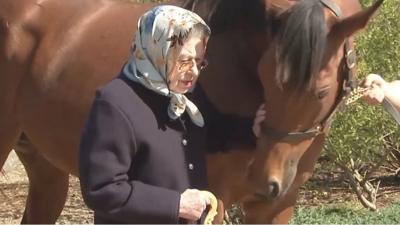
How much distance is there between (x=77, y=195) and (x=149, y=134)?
219 inches

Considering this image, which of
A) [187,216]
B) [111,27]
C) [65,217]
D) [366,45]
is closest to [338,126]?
[366,45]

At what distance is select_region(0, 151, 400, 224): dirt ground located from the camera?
6.85m

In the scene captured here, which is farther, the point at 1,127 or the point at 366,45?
the point at 366,45

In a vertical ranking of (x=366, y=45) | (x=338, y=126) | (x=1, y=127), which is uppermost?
(x=1, y=127)

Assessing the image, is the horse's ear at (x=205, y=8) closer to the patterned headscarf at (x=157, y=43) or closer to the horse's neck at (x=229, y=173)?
the horse's neck at (x=229, y=173)

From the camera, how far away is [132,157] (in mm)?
2205

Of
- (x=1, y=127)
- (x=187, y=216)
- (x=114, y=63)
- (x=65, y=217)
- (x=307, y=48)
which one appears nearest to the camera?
(x=187, y=216)

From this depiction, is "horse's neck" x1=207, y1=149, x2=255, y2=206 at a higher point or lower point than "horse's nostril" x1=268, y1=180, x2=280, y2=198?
lower

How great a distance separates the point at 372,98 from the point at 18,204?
4802 mm

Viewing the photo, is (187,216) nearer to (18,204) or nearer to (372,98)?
(372,98)

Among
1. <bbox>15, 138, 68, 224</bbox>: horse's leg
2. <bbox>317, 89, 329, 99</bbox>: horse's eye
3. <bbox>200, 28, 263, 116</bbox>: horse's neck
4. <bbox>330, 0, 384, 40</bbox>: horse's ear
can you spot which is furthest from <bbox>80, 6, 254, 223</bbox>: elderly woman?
<bbox>15, 138, 68, 224</bbox>: horse's leg

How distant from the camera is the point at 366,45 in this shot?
6.12 metres

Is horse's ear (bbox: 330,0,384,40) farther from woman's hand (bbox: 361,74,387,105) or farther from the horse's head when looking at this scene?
woman's hand (bbox: 361,74,387,105)

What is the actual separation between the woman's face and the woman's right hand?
0.29m
